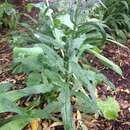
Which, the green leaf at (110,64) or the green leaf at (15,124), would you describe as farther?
the green leaf at (110,64)

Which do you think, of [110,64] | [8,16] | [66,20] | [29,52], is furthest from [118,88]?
[8,16]

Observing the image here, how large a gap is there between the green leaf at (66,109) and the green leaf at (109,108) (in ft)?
2.03

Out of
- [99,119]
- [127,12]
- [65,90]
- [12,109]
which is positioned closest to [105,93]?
[99,119]

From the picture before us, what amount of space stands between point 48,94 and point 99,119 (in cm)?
50

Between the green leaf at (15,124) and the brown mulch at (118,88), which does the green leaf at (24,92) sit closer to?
the green leaf at (15,124)

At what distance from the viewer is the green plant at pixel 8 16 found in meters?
4.79

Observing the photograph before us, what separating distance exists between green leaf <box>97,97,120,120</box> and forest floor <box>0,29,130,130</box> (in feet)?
0.15

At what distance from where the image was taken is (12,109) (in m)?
2.22

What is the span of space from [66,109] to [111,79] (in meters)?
1.27

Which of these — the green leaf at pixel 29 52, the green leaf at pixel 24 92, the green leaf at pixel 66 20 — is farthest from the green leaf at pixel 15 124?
A: the green leaf at pixel 66 20

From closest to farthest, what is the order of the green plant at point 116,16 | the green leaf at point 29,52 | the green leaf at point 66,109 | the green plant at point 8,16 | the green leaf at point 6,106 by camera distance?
the green leaf at point 6,106 → the green leaf at point 66,109 → the green leaf at point 29,52 → the green plant at point 116,16 → the green plant at point 8,16

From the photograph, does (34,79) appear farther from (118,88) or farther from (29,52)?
(118,88)

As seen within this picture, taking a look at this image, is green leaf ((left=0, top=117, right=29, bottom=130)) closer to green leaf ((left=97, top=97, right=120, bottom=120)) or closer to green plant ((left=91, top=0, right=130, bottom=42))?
green leaf ((left=97, top=97, right=120, bottom=120))

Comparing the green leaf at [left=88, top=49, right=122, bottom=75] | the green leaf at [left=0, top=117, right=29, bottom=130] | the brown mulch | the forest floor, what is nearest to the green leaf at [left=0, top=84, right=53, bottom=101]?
the green leaf at [left=0, top=117, right=29, bottom=130]
